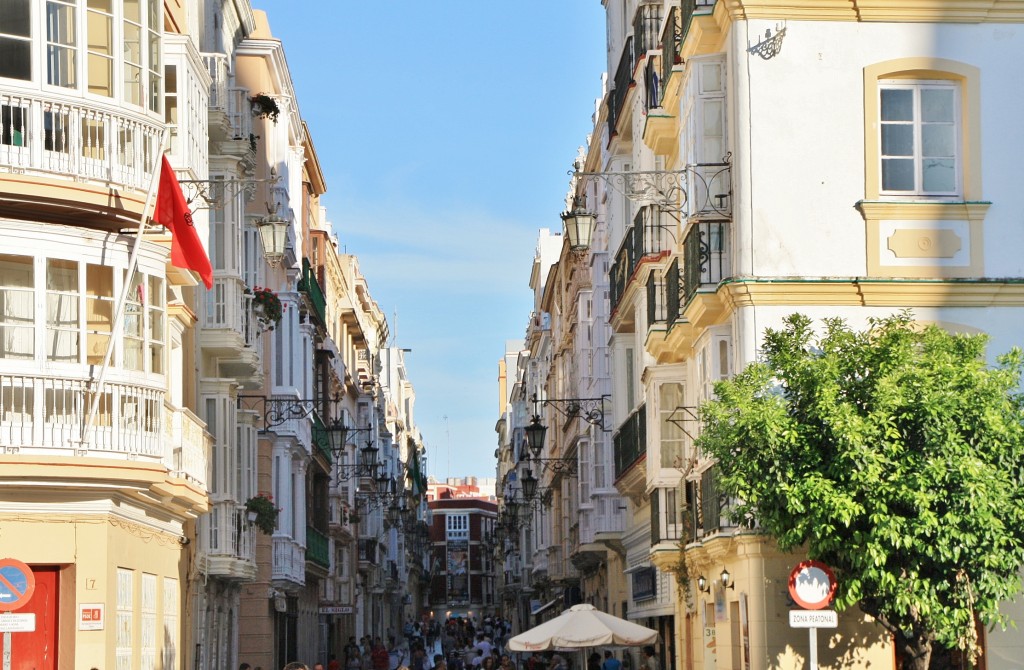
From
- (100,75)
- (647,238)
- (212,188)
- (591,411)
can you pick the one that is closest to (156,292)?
(100,75)

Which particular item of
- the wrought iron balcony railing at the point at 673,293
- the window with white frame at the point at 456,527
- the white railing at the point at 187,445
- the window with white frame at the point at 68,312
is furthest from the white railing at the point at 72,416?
the window with white frame at the point at 456,527

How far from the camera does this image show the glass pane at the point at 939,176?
2155 centimetres

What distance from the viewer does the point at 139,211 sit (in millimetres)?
20266

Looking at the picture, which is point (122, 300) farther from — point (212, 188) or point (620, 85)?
point (620, 85)

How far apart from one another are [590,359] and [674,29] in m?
23.1

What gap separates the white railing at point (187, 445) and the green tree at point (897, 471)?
7.63 meters

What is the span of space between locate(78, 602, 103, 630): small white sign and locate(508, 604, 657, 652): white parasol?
10.3 metres

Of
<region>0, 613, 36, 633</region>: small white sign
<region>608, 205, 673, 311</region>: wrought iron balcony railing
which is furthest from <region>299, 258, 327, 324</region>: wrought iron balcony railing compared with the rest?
<region>0, 613, 36, 633</region>: small white sign

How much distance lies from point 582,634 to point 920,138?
10.8 metres

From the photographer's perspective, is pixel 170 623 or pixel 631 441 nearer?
pixel 170 623

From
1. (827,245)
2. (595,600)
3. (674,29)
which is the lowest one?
(595,600)

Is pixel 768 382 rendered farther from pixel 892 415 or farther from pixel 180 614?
pixel 180 614

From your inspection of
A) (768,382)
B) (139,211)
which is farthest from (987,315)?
(139,211)

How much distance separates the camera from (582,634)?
93.2 ft
